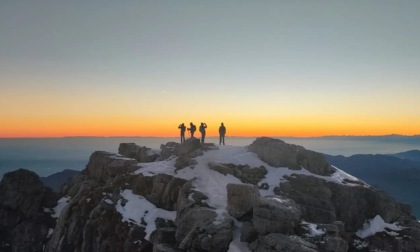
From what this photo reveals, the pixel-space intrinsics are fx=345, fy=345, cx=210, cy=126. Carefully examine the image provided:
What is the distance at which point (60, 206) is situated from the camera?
72938mm

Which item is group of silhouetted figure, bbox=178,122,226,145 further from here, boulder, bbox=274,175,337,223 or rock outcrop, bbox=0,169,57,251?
rock outcrop, bbox=0,169,57,251

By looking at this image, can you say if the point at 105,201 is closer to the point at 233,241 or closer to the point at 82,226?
the point at 82,226

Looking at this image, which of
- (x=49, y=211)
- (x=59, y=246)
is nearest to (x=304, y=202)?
(x=59, y=246)

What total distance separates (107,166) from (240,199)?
36703 mm

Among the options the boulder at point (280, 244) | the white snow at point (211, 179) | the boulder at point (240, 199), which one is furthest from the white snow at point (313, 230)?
the boulder at point (240, 199)

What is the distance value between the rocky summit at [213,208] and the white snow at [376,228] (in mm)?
139

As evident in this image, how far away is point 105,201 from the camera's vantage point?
5562cm

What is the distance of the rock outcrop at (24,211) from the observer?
6538 centimetres

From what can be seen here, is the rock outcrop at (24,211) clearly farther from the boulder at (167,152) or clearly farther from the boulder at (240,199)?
the boulder at (240,199)

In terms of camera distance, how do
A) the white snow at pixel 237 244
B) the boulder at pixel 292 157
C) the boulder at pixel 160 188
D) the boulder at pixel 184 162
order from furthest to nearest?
the boulder at pixel 292 157 → the boulder at pixel 184 162 → the boulder at pixel 160 188 → the white snow at pixel 237 244

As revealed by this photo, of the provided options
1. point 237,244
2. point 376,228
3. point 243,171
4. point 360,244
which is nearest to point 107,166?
point 243,171

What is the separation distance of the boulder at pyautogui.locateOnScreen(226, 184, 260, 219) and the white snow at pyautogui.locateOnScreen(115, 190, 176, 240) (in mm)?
10410

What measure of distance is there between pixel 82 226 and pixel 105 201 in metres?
5.72

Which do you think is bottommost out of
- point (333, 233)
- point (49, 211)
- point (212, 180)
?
point (49, 211)
